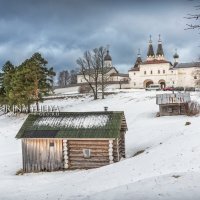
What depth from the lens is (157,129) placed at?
39344 mm

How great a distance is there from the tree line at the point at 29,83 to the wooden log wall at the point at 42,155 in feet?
92.8

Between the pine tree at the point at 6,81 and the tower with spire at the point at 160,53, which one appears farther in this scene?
the tower with spire at the point at 160,53

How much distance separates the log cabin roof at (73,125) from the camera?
2831 cm

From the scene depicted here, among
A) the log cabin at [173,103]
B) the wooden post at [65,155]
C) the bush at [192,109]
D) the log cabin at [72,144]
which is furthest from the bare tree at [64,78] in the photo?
the wooden post at [65,155]

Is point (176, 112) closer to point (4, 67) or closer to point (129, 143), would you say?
point (129, 143)

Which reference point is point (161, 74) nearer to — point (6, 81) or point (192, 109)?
point (6, 81)

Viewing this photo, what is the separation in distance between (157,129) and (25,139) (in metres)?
15.4

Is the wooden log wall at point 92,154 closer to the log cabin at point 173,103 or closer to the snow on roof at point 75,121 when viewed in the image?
the snow on roof at point 75,121

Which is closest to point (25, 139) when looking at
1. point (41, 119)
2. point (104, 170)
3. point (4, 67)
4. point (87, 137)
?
point (41, 119)

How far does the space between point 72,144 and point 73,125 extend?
1650mm

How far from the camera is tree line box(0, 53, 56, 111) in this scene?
56.8m

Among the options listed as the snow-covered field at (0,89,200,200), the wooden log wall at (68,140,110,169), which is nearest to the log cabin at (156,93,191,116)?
the snow-covered field at (0,89,200,200)

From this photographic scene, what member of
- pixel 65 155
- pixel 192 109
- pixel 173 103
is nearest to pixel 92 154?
pixel 65 155

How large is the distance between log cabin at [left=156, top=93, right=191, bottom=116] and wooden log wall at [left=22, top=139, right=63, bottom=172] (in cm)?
2134
